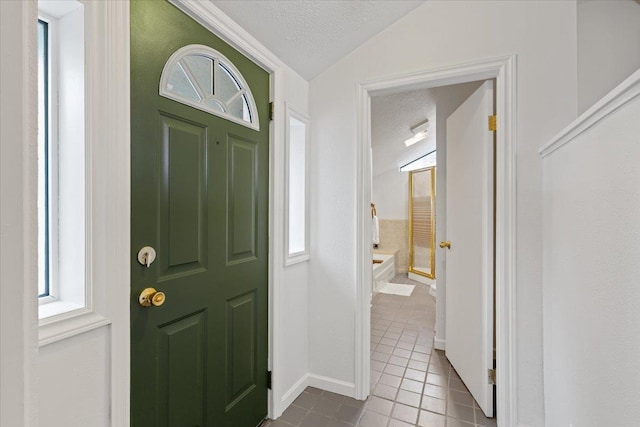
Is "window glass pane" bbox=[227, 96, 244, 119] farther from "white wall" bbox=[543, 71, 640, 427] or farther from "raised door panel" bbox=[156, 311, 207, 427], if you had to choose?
"white wall" bbox=[543, 71, 640, 427]

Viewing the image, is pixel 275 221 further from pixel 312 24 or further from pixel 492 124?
pixel 492 124

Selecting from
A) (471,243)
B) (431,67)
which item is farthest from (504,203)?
(431,67)

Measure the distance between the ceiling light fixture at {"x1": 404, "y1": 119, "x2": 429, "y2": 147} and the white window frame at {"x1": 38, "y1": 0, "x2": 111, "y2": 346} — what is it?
3.61 meters

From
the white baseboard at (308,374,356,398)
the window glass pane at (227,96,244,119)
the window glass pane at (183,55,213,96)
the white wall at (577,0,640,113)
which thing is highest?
the white wall at (577,0,640,113)

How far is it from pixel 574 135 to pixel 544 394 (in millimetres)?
1302

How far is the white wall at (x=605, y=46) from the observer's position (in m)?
1.76

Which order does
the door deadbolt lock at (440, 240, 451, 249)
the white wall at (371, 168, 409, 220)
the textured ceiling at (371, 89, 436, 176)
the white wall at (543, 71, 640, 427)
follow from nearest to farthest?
1. the white wall at (543, 71, 640, 427)
2. the door deadbolt lock at (440, 240, 451, 249)
3. the textured ceiling at (371, 89, 436, 176)
4. the white wall at (371, 168, 409, 220)

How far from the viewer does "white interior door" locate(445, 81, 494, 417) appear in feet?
6.01

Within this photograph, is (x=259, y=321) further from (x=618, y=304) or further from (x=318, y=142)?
(x=618, y=304)

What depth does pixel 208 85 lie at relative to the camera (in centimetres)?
141

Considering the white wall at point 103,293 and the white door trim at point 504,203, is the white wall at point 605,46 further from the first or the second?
the white wall at point 103,293

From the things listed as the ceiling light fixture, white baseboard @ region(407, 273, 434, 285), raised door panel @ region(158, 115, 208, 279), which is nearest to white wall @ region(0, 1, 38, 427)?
raised door panel @ region(158, 115, 208, 279)

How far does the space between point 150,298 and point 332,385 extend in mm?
1483

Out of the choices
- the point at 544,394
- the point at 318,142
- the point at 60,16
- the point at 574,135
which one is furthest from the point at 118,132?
the point at 544,394
